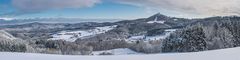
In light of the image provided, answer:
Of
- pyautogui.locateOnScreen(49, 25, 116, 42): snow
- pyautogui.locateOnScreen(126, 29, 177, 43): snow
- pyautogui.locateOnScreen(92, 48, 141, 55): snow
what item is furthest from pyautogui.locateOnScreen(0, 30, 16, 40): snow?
pyautogui.locateOnScreen(126, 29, 177, 43): snow

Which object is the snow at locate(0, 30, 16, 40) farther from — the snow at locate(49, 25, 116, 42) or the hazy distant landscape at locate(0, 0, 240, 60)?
the snow at locate(49, 25, 116, 42)

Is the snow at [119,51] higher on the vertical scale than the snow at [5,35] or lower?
lower

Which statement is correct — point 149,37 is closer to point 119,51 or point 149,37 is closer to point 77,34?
point 119,51

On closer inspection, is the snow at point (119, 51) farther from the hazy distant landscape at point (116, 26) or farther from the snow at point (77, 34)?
the snow at point (77, 34)

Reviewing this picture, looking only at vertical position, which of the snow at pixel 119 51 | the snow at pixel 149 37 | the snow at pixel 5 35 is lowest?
the snow at pixel 119 51

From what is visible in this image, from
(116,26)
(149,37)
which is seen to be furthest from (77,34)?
(149,37)

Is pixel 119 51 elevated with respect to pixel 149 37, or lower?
lower

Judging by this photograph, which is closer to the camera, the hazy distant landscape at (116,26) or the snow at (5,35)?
the hazy distant landscape at (116,26)

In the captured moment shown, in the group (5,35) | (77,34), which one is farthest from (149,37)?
(5,35)

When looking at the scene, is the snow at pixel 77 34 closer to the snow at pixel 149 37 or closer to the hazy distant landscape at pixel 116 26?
the hazy distant landscape at pixel 116 26

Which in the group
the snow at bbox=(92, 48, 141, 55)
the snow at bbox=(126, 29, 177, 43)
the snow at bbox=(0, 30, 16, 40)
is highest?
the snow at bbox=(0, 30, 16, 40)

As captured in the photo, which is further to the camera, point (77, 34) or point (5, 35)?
point (5, 35)

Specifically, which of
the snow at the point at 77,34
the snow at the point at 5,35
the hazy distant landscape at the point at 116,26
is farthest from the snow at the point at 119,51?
the snow at the point at 5,35
